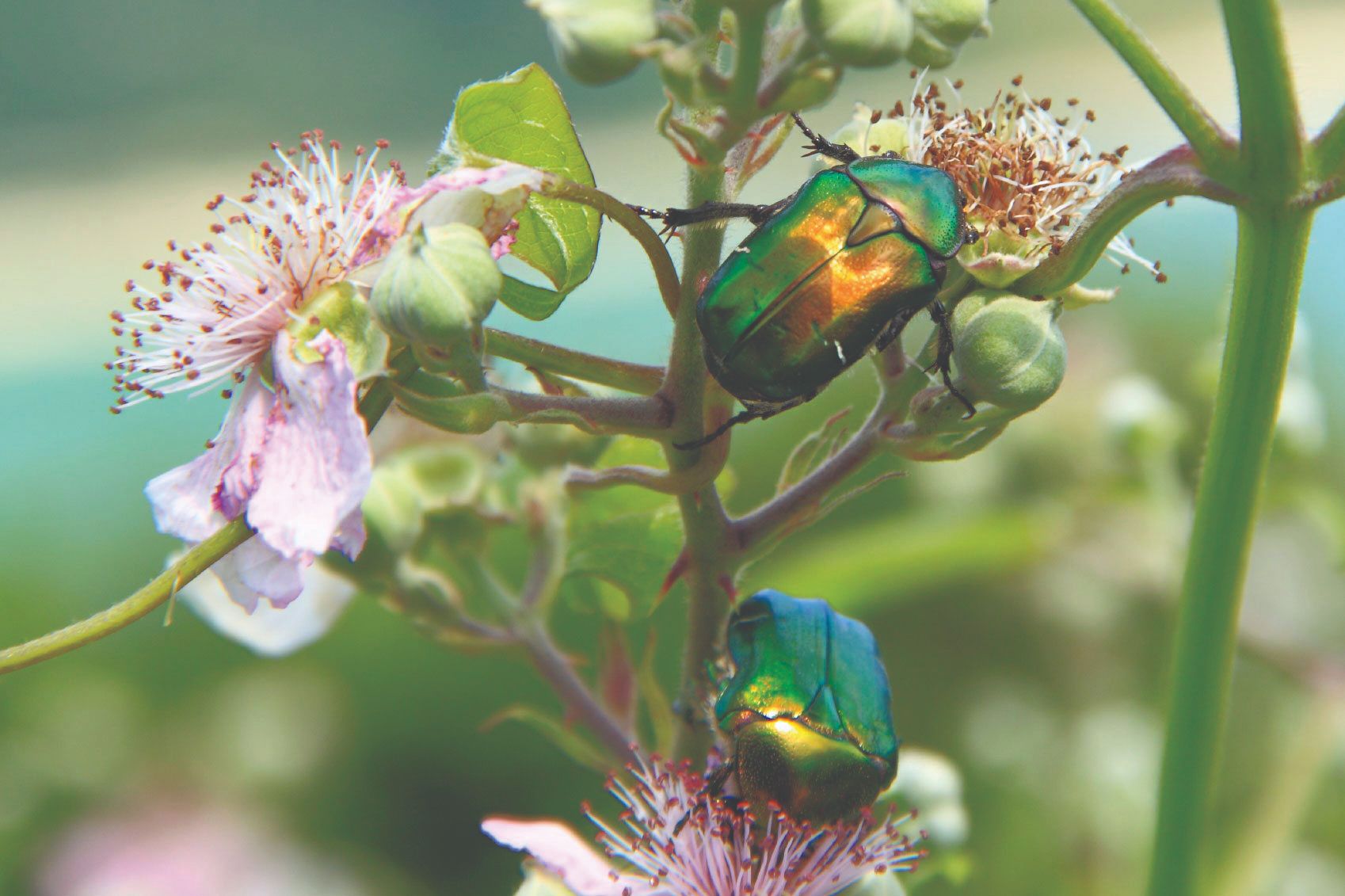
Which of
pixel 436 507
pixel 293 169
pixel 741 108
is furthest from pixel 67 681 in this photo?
pixel 741 108

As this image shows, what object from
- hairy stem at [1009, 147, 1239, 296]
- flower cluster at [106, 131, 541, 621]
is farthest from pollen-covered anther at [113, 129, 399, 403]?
hairy stem at [1009, 147, 1239, 296]

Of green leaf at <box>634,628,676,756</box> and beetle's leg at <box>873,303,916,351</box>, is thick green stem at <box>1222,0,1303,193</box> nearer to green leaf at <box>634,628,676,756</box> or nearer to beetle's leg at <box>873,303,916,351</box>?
beetle's leg at <box>873,303,916,351</box>

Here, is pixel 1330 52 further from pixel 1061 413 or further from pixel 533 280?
pixel 533 280

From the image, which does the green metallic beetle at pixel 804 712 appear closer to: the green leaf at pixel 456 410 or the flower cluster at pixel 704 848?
the flower cluster at pixel 704 848

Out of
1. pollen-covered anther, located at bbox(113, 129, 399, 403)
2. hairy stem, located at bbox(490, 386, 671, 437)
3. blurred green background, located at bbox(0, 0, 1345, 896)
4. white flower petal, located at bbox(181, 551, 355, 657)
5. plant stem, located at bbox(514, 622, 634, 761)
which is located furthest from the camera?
blurred green background, located at bbox(0, 0, 1345, 896)

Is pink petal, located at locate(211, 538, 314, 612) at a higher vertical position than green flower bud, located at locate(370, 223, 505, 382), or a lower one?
lower

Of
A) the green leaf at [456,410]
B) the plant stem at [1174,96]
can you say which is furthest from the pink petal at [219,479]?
the plant stem at [1174,96]
